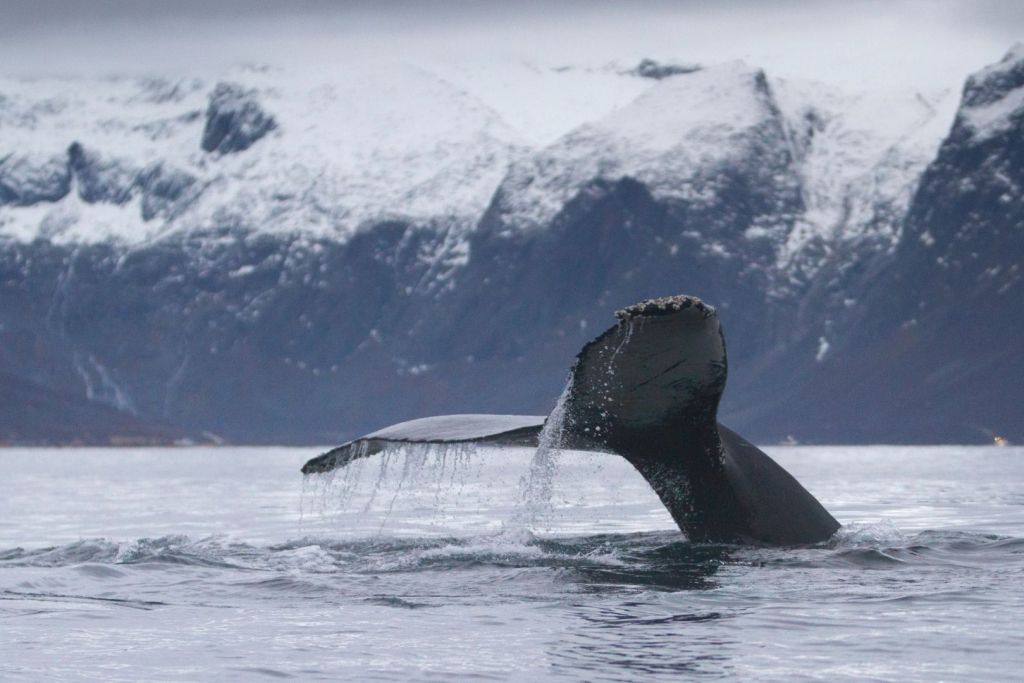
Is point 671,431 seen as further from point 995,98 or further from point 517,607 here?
point 995,98

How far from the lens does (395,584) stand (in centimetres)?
1403

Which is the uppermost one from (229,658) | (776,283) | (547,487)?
(776,283)

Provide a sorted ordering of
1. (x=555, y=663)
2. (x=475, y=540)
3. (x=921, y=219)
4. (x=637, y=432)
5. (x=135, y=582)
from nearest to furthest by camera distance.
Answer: (x=555, y=663) < (x=637, y=432) < (x=135, y=582) < (x=475, y=540) < (x=921, y=219)

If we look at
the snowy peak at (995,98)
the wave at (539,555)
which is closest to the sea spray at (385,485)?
the wave at (539,555)

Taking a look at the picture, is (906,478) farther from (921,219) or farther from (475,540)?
(921,219)

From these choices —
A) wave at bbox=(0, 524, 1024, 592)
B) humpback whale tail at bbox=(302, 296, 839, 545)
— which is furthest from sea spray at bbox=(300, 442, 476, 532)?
wave at bbox=(0, 524, 1024, 592)

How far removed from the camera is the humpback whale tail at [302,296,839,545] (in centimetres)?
1094

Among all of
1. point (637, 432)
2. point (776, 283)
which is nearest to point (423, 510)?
point (637, 432)

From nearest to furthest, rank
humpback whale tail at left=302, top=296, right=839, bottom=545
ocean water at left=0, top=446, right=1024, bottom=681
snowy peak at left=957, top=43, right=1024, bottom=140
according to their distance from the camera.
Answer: ocean water at left=0, top=446, right=1024, bottom=681, humpback whale tail at left=302, top=296, right=839, bottom=545, snowy peak at left=957, top=43, right=1024, bottom=140

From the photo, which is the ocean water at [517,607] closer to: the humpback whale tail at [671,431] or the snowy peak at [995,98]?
the humpback whale tail at [671,431]

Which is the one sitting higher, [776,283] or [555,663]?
[776,283]

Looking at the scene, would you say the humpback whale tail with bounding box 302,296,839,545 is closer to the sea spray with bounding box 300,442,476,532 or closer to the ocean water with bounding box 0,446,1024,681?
the sea spray with bounding box 300,442,476,532

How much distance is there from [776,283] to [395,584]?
187m

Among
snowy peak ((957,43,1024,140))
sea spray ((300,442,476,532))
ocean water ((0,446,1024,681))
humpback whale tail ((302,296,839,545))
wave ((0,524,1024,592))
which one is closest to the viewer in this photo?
ocean water ((0,446,1024,681))
